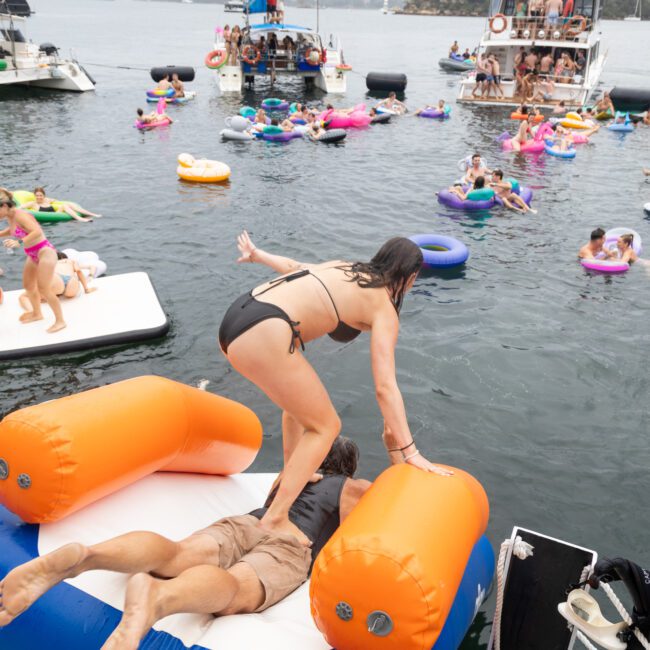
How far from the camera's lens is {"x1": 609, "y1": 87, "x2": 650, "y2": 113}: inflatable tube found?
2834cm

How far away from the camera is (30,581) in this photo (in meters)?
2.37

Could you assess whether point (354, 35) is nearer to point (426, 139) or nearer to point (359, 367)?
point (426, 139)

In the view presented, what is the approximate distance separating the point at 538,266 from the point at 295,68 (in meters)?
22.9

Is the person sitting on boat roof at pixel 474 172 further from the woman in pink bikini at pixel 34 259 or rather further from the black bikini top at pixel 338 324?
the black bikini top at pixel 338 324

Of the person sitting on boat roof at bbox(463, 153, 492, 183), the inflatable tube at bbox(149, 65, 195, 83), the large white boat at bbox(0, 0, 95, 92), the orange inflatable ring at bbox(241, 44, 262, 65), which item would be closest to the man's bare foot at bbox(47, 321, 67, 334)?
the person sitting on boat roof at bbox(463, 153, 492, 183)

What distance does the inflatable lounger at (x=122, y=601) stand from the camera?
282 cm

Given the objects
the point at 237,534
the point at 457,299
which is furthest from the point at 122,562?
the point at 457,299

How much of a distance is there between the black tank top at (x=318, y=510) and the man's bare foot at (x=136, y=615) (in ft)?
3.96

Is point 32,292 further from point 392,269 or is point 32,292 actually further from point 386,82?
point 386,82

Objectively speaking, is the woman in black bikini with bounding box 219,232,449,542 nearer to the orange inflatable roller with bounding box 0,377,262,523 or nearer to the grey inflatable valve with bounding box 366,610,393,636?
the orange inflatable roller with bounding box 0,377,262,523

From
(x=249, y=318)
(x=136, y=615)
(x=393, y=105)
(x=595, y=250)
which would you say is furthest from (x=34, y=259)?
(x=393, y=105)

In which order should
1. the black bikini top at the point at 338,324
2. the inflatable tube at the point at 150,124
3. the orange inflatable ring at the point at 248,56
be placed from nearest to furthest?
1. the black bikini top at the point at 338,324
2. the inflatable tube at the point at 150,124
3. the orange inflatable ring at the point at 248,56

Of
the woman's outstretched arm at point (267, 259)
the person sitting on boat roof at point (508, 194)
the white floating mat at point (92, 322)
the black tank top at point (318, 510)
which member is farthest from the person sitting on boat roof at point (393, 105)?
the black tank top at point (318, 510)

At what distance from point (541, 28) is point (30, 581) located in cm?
3081
